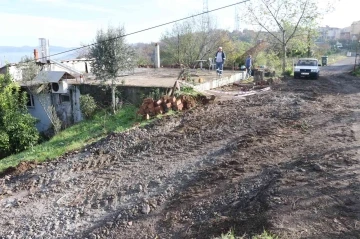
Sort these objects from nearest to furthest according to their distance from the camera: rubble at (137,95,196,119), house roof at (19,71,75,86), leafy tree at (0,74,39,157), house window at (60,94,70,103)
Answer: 1. rubble at (137,95,196,119)
2. leafy tree at (0,74,39,157)
3. house roof at (19,71,75,86)
4. house window at (60,94,70,103)

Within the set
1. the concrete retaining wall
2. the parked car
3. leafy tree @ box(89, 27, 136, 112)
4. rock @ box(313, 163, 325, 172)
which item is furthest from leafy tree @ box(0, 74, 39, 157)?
the parked car

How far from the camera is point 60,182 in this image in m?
8.23

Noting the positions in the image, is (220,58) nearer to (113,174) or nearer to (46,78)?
(46,78)

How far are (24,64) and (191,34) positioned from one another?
15747 millimetres

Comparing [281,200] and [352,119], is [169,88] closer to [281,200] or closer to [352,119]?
[352,119]

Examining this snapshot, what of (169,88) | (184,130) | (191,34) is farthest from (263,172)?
(191,34)

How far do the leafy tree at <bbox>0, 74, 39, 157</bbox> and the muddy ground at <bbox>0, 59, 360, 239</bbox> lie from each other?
586cm

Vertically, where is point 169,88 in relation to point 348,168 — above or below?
above

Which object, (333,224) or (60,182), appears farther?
(60,182)

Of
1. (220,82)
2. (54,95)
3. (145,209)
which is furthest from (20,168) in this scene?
(220,82)

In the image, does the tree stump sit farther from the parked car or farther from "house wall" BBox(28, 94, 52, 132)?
"house wall" BBox(28, 94, 52, 132)

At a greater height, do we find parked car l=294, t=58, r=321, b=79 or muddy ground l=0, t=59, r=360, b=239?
parked car l=294, t=58, r=321, b=79

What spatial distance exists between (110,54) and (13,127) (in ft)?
18.4

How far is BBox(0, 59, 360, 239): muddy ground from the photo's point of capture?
5.40 m
